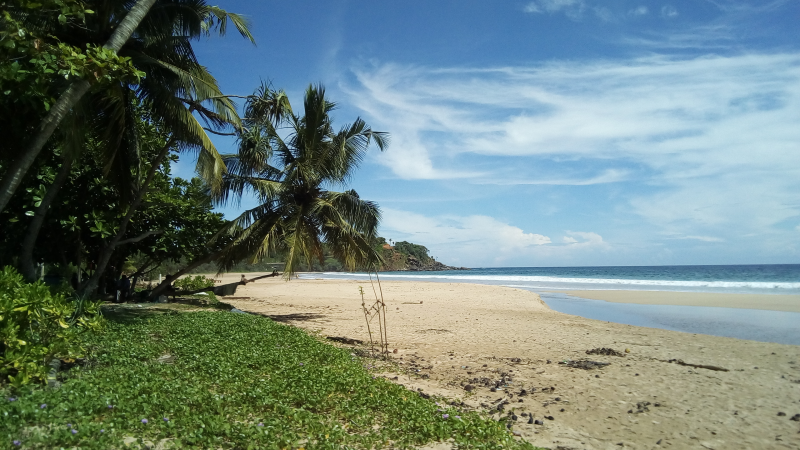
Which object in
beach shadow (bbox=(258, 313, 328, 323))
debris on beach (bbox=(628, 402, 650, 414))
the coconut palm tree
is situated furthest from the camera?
beach shadow (bbox=(258, 313, 328, 323))

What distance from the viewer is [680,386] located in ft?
22.4

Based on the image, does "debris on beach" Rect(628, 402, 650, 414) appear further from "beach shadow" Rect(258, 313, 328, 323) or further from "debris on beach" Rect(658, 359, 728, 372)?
"beach shadow" Rect(258, 313, 328, 323)

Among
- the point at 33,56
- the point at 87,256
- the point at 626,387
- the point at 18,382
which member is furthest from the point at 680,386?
the point at 87,256

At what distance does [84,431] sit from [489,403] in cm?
417

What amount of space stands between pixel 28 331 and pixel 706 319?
17427 mm

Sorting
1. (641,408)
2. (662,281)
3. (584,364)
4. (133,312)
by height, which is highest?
(662,281)

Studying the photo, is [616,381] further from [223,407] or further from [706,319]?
[706,319]

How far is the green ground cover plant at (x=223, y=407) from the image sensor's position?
3.52 metres

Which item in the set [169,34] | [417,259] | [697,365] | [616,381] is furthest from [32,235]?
[417,259]

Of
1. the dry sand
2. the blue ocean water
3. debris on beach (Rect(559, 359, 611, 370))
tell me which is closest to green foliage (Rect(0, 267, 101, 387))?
the dry sand

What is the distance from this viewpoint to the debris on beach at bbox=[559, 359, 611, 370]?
786cm

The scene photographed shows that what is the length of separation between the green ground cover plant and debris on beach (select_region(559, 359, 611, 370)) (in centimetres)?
355

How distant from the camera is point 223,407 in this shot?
432cm

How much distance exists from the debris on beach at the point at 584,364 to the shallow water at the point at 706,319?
18.8 ft
